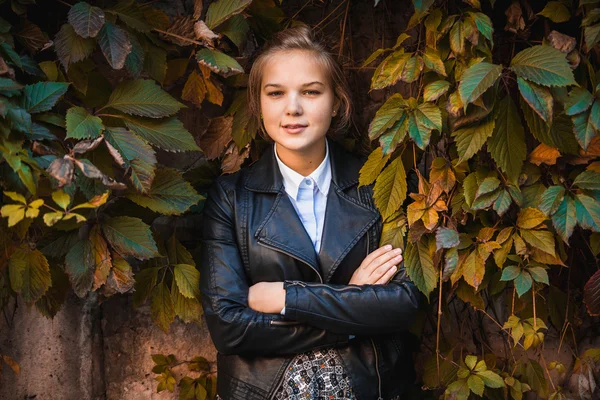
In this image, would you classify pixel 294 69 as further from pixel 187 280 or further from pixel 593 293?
pixel 593 293

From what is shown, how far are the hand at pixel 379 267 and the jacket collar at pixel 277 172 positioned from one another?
0.23 meters

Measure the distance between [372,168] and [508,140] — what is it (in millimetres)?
377

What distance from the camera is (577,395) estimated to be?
2.34 m

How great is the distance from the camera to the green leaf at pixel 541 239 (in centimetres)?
183

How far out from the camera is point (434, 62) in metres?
1.84

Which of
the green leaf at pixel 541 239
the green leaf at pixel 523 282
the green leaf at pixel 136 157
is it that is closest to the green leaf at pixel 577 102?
the green leaf at pixel 541 239

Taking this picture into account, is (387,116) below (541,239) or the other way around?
the other way around

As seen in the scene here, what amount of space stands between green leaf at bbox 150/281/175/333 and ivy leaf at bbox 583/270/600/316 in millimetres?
1166

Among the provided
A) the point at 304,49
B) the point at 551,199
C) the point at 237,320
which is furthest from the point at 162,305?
the point at 551,199

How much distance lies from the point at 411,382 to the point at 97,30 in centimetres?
135

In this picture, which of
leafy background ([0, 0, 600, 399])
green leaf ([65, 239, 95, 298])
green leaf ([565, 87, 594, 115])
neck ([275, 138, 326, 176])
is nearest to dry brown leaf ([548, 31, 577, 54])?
leafy background ([0, 0, 600, 399])

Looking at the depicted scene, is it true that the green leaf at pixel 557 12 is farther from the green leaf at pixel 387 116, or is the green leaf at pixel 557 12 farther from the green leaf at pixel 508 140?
the green leaf at pixel 387 116

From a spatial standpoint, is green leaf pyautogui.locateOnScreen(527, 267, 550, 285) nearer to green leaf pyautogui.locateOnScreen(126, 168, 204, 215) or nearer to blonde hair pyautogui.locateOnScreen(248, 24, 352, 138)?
blonde hair pyautogui.locateOnScreen(248, 24, 352, 138)

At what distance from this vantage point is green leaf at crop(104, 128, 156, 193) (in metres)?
1.75
